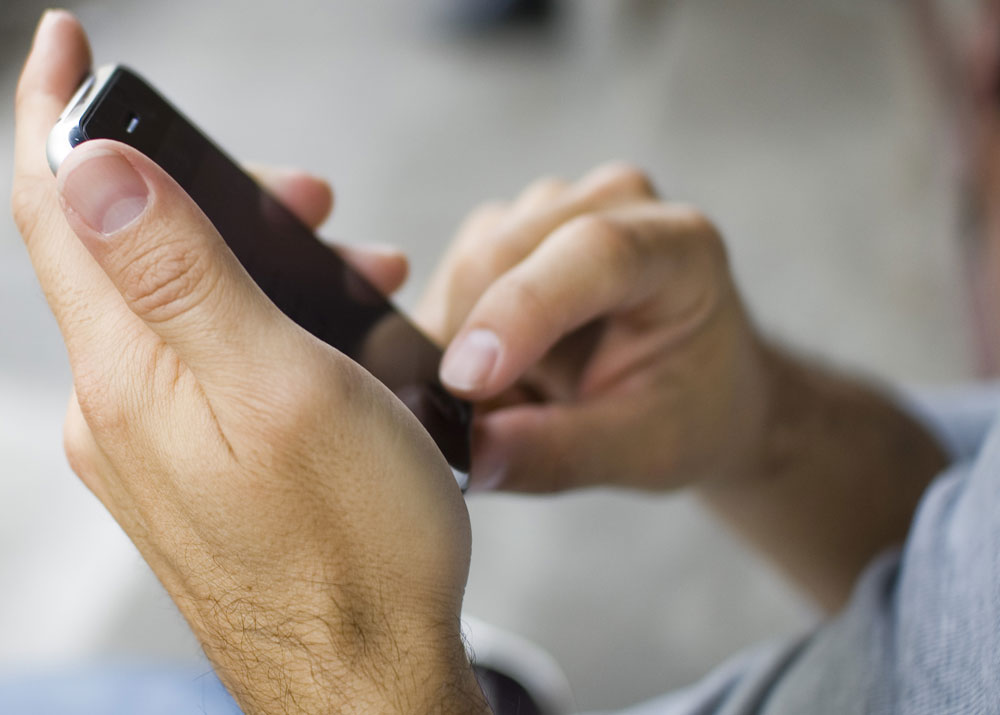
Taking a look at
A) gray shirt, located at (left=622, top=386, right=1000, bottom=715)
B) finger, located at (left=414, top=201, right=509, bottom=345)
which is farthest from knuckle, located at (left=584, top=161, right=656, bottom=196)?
gray shirt, located at (left=622, top=386, right=1000, bottom=715)

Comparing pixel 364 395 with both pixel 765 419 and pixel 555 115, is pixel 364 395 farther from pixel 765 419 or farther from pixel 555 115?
pixel 555 115

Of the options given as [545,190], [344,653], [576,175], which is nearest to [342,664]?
[344,653]

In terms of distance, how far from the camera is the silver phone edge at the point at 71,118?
40cm

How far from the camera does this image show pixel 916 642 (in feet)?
1.56

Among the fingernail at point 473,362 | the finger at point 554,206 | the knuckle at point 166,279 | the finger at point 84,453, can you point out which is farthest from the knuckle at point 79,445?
the finger at point 554,206

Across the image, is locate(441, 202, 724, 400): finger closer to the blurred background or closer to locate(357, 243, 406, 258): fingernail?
locate(357, 243, 406, 258): fingernail

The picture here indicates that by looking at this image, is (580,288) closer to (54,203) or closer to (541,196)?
(541,196)

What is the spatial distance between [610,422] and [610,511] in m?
0.69

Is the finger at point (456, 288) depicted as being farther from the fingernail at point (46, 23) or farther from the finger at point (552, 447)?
the fingernail at point (46, 23)

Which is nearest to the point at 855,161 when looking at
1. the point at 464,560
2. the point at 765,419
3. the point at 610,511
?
the point at 610,511

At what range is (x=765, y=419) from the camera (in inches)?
30.4

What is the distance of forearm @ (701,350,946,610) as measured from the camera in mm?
791

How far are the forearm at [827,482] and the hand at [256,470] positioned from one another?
1.60 ft

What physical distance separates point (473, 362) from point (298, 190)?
239 mm
